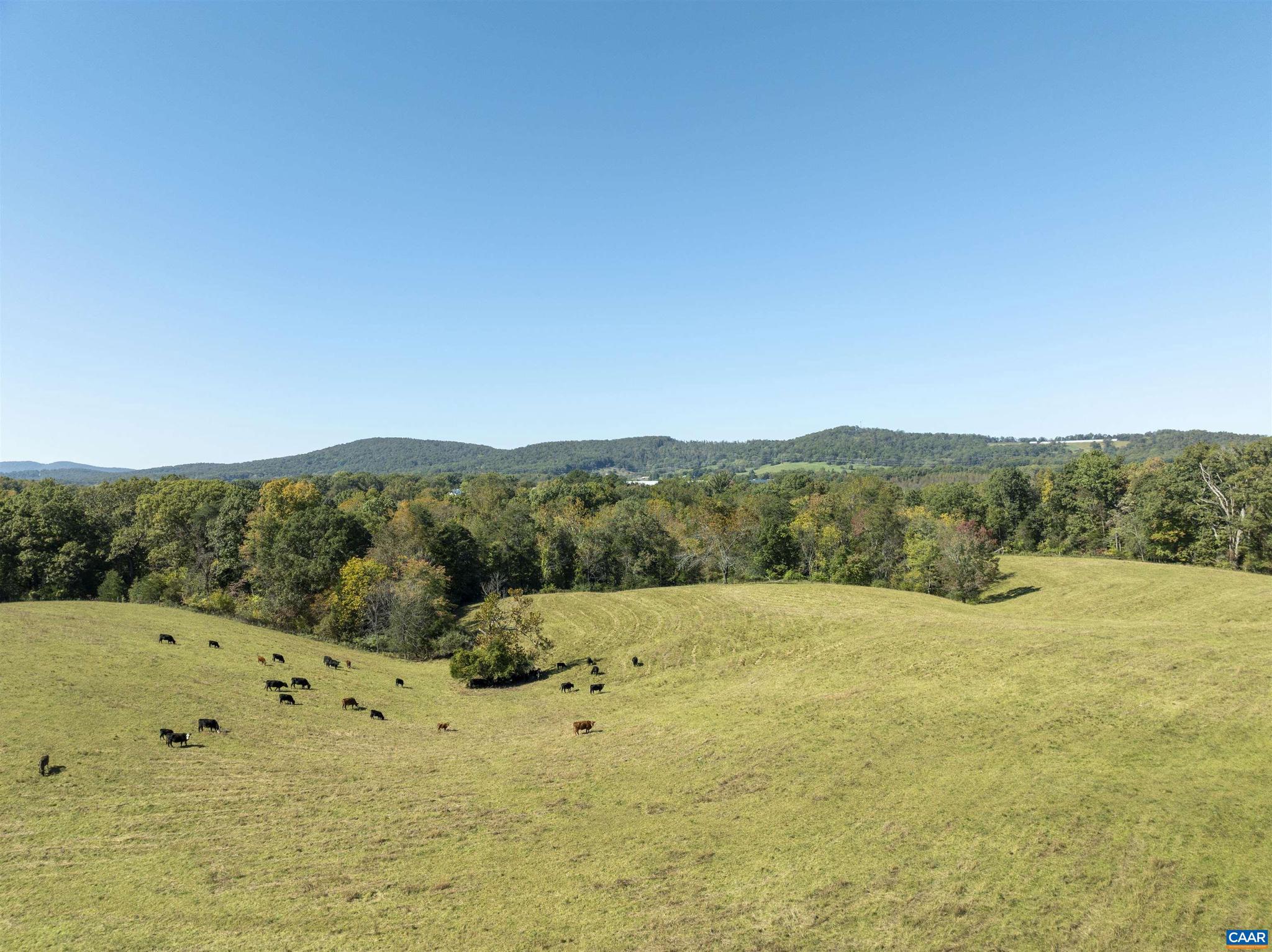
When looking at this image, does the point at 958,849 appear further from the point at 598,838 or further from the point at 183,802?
the point at 183,802

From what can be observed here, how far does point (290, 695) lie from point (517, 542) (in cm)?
5121

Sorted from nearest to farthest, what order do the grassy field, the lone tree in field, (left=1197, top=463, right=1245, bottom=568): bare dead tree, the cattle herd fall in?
the grassy field
the cattle herd
the lone tree in field
(left=1197, top=463, right=1245, bottom=568): bare dead tree

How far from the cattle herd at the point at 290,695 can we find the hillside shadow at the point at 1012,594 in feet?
152

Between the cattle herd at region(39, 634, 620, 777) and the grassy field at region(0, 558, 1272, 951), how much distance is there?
0.69m

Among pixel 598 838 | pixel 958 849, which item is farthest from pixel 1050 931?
pixel 598 838

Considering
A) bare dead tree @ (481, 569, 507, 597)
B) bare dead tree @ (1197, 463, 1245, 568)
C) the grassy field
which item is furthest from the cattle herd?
bare dead tree @ (1197, 463, 1245, 568)

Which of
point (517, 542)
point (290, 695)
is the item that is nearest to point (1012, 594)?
point (517, 542)

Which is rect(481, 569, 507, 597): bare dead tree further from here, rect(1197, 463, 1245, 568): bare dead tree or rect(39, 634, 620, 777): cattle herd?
rect(1197, 463, 1245, 568): bare dead tree

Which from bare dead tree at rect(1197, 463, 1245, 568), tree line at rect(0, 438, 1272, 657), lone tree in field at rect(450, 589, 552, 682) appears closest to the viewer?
lone tree in field at rect(450, 589, 552, 682)

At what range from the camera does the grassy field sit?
597 inches

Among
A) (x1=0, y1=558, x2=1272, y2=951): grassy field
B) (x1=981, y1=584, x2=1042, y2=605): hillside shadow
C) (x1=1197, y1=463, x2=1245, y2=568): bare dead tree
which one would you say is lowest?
(x1=981, y1=584, x2=1042, y2=605): hillside shadow

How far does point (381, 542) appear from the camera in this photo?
70062mm

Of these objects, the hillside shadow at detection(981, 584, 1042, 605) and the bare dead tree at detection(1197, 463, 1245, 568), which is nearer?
the hillside shadow at detection(981, 584, 1042, 605)

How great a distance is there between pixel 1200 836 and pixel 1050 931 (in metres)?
7.94
